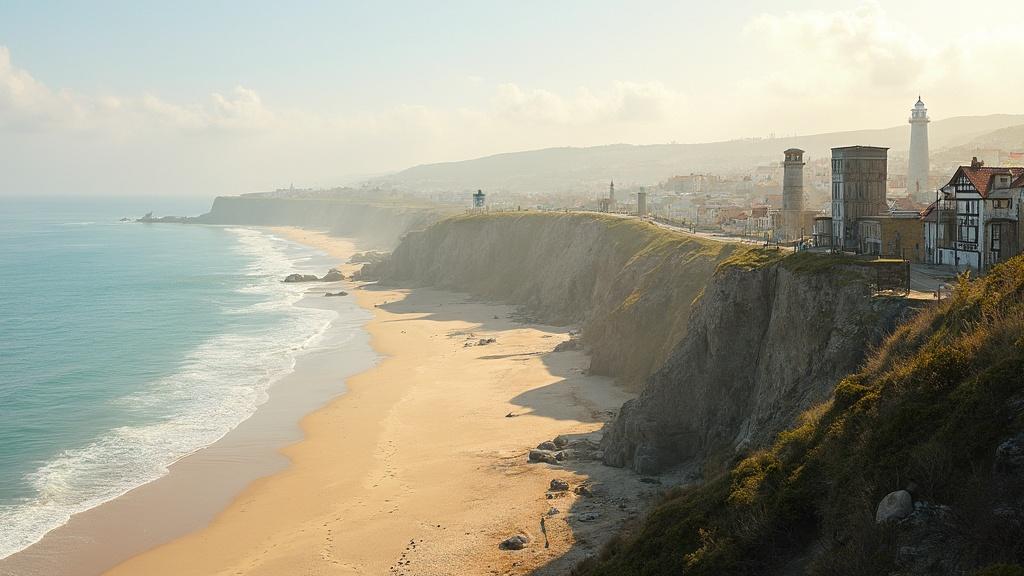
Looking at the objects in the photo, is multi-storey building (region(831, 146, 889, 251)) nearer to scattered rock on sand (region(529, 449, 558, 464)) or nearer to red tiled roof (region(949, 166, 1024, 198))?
red tiled roof (region(949, 166, 1024, 198))

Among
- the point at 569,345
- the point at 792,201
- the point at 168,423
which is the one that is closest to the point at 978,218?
the point at 792,201

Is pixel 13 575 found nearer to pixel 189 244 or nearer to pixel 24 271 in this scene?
pixel 24 271

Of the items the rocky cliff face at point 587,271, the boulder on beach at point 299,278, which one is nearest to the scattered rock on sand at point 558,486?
the rocky cliff face at point 587,271

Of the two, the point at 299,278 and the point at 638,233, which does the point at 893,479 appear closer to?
the point at 638,233

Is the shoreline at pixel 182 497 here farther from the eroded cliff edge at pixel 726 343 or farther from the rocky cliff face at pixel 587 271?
the rocky cliff face at pixel 587 271

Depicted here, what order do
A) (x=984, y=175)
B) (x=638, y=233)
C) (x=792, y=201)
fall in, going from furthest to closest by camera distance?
(x=638, y=233)
(x=792, y=201)
(x=984, y=175)

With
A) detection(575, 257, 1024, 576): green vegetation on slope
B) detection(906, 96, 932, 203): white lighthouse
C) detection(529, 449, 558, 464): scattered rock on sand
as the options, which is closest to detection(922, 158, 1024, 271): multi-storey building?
detection(575, 257, 1024, 576): green vegetation on slope
